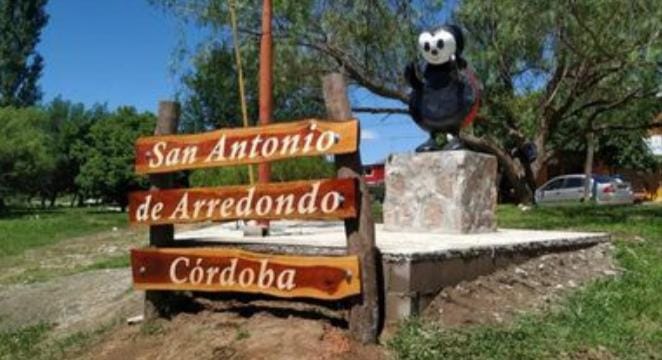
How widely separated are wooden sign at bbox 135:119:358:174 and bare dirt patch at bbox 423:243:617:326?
57.0 inches

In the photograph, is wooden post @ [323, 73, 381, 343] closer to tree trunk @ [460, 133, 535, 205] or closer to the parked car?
tree trunk @ [460, 133, 535, 205]

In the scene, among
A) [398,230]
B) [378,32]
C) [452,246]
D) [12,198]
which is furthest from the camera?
[12,198]

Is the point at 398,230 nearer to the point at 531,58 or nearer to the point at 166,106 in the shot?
the point at 166,106

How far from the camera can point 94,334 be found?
761 cm

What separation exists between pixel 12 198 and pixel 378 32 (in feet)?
103

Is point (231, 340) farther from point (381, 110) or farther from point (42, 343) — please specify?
point (381, 110)

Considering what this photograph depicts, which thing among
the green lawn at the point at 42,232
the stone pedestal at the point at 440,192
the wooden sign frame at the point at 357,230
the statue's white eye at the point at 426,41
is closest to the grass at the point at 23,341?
the wooden sign frame at the point at 357,230

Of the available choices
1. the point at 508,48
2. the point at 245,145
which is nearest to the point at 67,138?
the point at 508,48

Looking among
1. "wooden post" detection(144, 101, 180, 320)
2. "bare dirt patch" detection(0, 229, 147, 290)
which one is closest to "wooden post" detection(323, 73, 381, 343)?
"wooden post" detection(144, 101, 180, 320)

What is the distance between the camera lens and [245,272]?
6711 mm

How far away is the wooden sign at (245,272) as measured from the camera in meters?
6.27

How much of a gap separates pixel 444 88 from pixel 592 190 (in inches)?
1121

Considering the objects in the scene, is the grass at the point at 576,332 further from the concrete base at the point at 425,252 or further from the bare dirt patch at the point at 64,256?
the bare dirt patch at the point at 64,256

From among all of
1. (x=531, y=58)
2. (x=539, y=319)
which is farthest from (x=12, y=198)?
(x=539, y=319)
